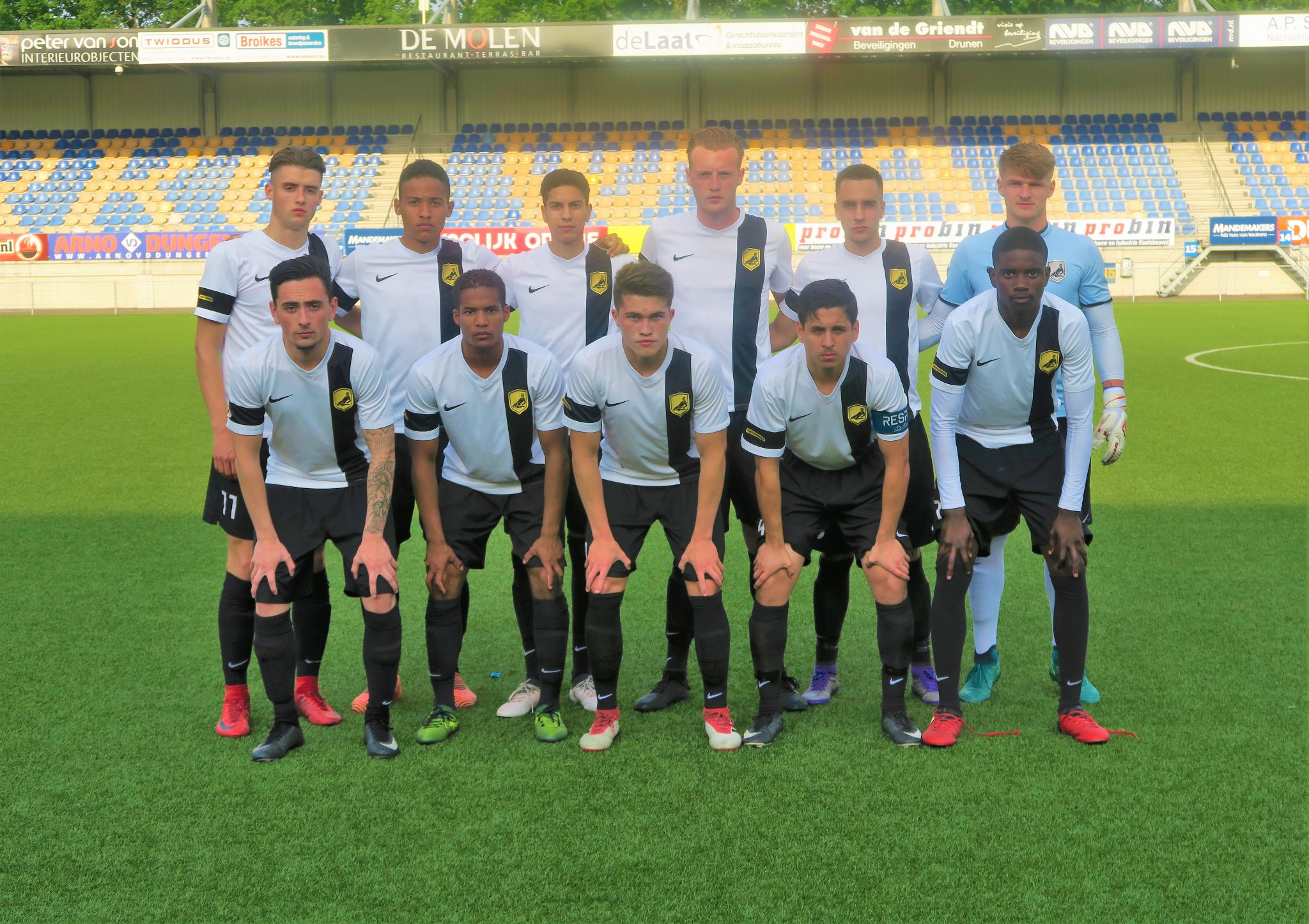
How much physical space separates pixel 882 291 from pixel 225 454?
249 cm

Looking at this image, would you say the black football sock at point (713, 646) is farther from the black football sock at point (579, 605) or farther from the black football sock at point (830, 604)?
the black football sock at point (579, 605)

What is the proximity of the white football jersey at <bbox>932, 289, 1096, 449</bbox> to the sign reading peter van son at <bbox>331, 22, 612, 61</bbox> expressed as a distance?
1187 inches

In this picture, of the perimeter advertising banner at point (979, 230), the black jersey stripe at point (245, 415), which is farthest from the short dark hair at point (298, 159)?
the perimeter advertising banner at point (979, 230)

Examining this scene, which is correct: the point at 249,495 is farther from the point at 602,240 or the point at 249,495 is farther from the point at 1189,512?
the point at 1189,512

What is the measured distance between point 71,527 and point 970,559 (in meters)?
5.70

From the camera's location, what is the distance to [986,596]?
183 inches

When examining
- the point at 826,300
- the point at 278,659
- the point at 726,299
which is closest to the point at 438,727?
the point at 278,659

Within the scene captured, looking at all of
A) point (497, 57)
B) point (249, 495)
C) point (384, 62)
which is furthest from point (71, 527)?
point (384, 62)

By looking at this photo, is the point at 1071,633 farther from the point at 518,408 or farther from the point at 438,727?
the point at 438,727

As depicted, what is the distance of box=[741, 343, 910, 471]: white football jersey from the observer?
4.05 m

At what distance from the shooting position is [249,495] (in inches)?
157

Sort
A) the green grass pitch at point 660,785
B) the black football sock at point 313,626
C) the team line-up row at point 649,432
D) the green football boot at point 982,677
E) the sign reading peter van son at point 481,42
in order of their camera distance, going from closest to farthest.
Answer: the green grass pitch at point 660,785 < the team line-up row at point 649,432 < the black football sock at point 313,626 < the green football boot at point 982,677 < the sign reading peter van son at point 481,42

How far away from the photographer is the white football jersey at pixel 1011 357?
159 inches

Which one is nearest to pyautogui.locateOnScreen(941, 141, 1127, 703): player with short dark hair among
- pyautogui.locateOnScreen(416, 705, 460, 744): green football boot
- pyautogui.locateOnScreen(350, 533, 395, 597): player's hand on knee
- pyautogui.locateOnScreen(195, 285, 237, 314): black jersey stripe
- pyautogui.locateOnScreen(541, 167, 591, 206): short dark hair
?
pyautogui.locateOnScreen(541, 167, 591, 206): short dark hair
